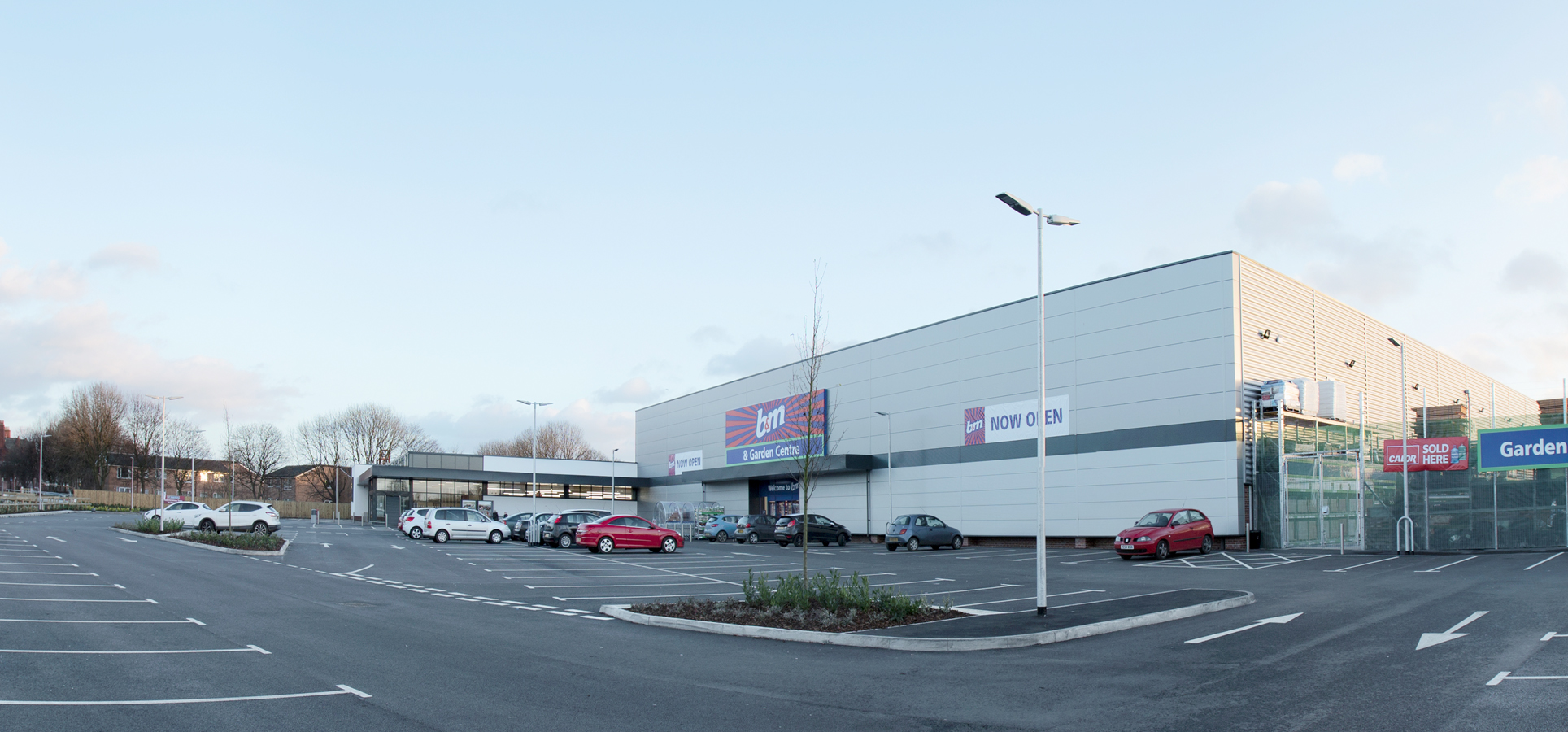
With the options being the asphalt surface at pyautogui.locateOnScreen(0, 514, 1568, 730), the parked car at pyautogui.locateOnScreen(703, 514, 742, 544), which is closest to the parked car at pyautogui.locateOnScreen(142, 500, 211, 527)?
the asphalt surface at pyautogui.locateOnScreen(0, 514, 1568, 730)

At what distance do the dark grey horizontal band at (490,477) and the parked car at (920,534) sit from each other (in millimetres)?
37314

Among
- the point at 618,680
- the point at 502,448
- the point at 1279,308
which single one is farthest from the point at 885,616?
the point at 502,448

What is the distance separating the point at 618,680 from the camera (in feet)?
32.6

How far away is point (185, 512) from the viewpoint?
1670 inches

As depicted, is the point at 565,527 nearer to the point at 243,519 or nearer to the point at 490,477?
the point at 243,519

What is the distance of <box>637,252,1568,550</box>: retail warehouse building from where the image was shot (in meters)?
31.2

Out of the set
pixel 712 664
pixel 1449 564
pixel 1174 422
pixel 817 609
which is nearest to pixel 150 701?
pixel 712 664

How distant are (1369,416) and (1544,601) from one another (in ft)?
96.6

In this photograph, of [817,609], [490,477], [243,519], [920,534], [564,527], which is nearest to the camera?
[817,609]

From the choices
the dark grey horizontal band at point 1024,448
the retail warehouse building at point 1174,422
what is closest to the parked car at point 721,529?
the retail warehouse building at point 1174,422

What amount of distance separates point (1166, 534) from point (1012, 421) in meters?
11.2

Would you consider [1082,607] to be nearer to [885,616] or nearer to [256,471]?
[885,616]

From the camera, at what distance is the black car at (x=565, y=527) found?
37531 mm

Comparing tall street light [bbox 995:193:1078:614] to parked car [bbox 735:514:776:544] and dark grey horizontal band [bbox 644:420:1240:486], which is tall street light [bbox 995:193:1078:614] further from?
Result: parked car [bbox 735:514:776:544]
